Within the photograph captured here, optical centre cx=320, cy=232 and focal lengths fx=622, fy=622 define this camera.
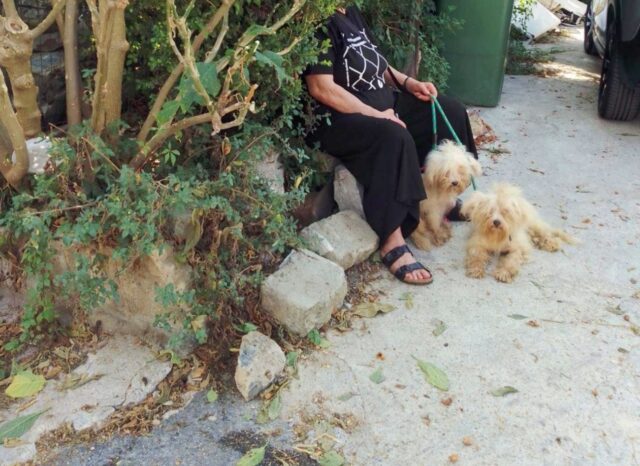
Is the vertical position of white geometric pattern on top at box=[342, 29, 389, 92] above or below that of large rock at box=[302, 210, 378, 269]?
above

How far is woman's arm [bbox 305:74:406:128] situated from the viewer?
328cm

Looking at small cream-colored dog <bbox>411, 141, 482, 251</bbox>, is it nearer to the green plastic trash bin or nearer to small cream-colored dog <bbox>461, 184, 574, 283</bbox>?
small cream-colored dog <bbox>461, 184, 574, 283</bbox>

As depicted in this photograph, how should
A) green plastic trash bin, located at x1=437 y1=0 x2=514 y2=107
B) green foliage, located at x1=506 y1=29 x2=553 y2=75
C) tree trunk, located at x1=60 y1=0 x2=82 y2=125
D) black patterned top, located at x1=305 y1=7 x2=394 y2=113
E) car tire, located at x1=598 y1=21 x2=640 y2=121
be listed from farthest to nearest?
green foliage, located at x1=506 y1=29 x2=553 y2=75
green plastic trash bin, located at x1=437 y1=0 x2=514 y2=107
car tire, located at x1=598 y1=21 x2=640 y2=121
black patterned top, located at x1=305 y1=7 x2=394 y2=113
tree trunk, located at x1=60 y1=0 x2=82 y2=125

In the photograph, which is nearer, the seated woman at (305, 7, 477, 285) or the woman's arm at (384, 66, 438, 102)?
the seated woman at (305, 7, 477, 285)

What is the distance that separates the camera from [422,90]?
3760mm

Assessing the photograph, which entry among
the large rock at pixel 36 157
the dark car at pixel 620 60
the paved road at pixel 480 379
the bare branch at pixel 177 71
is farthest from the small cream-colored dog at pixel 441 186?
the dark car at pixel 620 60

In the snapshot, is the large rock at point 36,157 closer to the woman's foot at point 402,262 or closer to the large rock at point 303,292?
the large rock at point 303,292

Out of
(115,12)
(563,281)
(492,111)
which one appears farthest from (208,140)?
(492,111)

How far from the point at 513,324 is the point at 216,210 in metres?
1.51

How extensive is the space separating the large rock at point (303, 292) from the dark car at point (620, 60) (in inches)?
136

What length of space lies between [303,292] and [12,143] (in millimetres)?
1356

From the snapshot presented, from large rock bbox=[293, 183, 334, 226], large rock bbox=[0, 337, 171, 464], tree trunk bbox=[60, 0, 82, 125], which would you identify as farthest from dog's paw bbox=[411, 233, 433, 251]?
tree trunk bbox=[60, 0, 82, 125]

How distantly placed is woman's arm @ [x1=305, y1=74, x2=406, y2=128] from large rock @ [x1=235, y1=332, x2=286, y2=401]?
137 centimetres

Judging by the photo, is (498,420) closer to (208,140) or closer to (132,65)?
(208,140)
